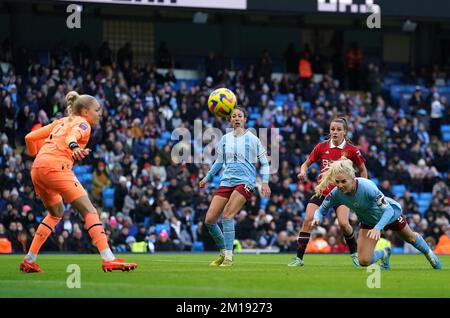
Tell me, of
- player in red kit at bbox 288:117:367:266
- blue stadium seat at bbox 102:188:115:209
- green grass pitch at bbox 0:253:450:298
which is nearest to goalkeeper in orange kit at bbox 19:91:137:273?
green grass pitch at bbox 0:253:450:298

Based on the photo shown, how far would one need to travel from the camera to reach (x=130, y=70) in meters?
34.2

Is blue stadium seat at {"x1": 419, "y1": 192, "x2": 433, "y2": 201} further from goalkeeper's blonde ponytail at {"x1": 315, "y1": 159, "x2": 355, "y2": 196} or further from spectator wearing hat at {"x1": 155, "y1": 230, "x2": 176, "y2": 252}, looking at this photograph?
goalkeeper's blonde ponytail at {"x1": 315, "y1": 159, "x2": 355, "y2": 196}

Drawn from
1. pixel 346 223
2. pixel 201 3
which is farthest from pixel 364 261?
pixel 201 3

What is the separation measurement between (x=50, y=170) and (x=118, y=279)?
1.83 m

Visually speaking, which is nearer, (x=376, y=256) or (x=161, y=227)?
(x=376, y=256)

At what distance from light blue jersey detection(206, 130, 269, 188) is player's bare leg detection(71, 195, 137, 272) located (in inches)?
133

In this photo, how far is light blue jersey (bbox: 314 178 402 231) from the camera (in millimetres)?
14273

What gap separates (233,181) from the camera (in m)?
16.3

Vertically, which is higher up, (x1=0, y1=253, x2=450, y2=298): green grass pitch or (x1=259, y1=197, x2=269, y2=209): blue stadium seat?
(x1=0, y1=253, x2=450, y2=298): green grass pitch

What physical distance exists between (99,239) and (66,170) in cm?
104

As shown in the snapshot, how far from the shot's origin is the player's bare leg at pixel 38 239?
46.4ft

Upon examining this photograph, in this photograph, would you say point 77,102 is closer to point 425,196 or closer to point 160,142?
point 160,142

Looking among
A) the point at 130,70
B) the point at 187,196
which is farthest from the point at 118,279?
the point at 130,70

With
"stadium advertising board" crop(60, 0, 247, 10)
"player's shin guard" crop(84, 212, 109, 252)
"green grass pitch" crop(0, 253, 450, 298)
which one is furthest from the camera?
"stadium advertising board" crop(60, 0, 247, 10)
